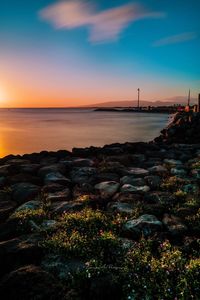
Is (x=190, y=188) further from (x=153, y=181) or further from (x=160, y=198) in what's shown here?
(x=160, y=198)

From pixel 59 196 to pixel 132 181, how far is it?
1.99 metres

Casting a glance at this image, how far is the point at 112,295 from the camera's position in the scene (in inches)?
142

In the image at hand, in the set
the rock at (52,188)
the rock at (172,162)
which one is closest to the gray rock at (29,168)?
the rock at (52,188)

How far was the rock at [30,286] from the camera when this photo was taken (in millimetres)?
3443

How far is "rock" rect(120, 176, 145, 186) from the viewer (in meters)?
7.69

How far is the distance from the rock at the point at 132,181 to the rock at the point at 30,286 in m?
4.23

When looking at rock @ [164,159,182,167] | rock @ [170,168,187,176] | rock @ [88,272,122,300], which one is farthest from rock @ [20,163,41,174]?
rock @ [88,272,122,300]

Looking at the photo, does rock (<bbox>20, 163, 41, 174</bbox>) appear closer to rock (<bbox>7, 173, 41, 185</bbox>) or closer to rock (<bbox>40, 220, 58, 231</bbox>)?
rock (<bbox>7, 173, 41, 185</bbox>)

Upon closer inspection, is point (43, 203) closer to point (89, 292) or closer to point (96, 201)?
point (96, 201)

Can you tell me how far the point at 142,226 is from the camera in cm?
514

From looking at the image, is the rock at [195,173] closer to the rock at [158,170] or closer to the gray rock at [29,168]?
the rock at [158,170]

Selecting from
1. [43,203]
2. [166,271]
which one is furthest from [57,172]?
[166,271]

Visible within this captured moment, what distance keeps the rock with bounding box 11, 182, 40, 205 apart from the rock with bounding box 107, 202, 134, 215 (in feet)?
5.94

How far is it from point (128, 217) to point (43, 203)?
180cm
